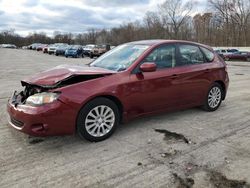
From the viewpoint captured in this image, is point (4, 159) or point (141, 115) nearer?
point (4, 159)

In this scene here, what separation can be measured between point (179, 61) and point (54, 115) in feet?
8.92

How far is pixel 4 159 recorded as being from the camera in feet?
13.2

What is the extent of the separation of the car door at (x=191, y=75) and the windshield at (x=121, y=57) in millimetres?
837

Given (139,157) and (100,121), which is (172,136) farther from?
(100,121)

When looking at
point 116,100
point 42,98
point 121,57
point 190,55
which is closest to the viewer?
point 42,98

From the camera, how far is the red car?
14.0 ft

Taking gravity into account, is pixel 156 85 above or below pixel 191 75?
below

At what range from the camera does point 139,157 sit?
4121 mm

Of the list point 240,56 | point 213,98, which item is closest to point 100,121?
point 213,98

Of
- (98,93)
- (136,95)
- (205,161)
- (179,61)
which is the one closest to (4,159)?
(98,93)

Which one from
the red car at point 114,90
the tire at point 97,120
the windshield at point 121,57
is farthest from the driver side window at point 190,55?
the tire at point 97,120

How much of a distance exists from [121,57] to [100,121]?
1400mm

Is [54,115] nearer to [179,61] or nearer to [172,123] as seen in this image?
[172,123]

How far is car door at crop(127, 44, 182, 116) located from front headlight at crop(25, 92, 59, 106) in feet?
4.06
